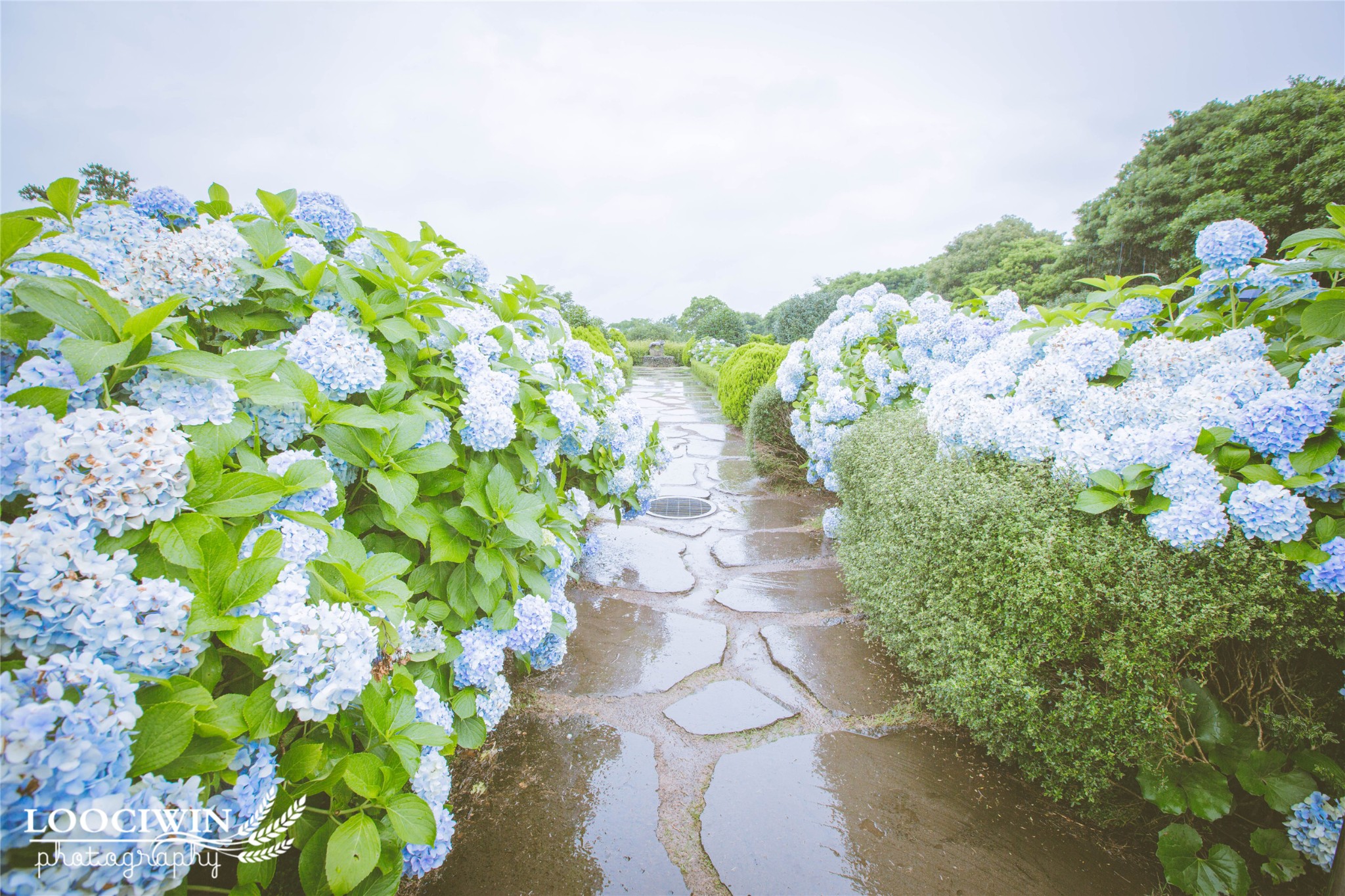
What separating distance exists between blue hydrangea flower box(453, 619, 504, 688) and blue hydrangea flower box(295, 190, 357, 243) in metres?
1.43

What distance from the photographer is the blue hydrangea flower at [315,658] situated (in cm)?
91

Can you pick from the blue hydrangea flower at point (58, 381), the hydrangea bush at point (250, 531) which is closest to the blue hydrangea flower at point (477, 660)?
the hydrangea bush at point (250, 531)

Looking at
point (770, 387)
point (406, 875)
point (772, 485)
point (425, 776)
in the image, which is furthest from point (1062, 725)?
point (770, 387)

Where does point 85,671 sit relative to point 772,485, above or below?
above

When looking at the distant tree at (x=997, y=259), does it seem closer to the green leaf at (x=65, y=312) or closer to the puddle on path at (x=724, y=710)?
the puddle on path at (x=724, y=710)

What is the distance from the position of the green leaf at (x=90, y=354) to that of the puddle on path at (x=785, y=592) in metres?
2.78

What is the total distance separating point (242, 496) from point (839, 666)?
2.45 m

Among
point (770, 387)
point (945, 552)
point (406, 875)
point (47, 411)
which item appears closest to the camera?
point (47, 411)

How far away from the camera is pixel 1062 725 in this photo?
5.43ft

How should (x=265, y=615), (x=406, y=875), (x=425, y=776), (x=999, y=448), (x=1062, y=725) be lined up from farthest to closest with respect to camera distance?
(x=999, y=448) < (x=1062, y=725) < (x=406, y=875) < (x=425, y=776) < (x=265, y=615)

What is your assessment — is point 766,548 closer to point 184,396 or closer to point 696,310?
point 184,396

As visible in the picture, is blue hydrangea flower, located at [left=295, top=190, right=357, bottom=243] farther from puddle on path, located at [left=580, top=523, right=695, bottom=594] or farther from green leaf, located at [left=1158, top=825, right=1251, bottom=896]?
green leaf, located at [left=1158, top=825, right=1251, bottom=896]

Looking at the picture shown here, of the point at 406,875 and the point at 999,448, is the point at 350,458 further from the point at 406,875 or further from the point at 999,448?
the point at 999,448

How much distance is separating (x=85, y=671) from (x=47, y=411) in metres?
0.44
